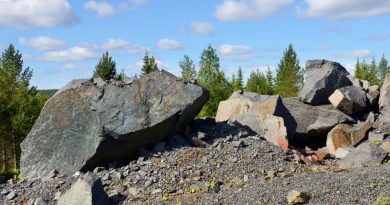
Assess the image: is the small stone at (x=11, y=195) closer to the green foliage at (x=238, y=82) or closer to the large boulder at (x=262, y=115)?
the large boulder at (x=262, y=115)

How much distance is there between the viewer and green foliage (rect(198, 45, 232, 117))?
4031 centimetres

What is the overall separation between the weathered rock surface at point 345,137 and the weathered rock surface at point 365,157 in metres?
2.12

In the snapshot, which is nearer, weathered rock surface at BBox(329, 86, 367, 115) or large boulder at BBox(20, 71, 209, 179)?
large boulder at BBox(20, 71, 209, 179)

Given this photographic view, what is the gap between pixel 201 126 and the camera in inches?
615

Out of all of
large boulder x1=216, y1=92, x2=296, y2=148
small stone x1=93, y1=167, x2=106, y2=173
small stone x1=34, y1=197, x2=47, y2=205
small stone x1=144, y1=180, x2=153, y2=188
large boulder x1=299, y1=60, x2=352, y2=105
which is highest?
large boulder x1=299, y1=60, x2=352, y2=105

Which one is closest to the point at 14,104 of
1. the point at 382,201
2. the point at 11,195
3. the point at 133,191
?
the point at 11,195

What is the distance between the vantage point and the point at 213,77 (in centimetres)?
4169

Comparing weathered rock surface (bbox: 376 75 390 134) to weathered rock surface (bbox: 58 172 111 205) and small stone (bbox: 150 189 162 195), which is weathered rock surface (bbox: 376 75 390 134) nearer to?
small stone (bbox: 150 189 162 195)

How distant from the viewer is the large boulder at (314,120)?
18.2m

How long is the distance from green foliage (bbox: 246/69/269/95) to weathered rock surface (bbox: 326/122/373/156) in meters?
34.9

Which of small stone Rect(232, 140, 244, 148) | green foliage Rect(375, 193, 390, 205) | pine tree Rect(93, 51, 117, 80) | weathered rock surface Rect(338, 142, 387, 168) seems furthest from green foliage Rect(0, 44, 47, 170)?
green foliage Rect(375, 193, 390, 205)

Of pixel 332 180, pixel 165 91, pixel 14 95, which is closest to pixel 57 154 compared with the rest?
pixel 165 91

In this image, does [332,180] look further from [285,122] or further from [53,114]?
[53,114]

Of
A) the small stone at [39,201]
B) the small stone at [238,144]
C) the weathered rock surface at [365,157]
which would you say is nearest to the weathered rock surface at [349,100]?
the weathered rock surface at [365,157]
